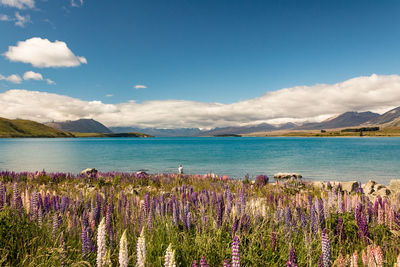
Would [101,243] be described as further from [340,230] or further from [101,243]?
[340,230]

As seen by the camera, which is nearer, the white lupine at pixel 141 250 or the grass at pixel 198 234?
the white lupine at pixel 141 250

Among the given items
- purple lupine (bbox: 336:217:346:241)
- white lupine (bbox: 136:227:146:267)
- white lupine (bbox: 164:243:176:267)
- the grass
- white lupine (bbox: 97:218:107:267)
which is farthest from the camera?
purple lupine (bbox: 336:217:346:241)

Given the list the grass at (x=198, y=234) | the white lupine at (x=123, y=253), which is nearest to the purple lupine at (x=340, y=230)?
the grass at (x=198, y=234)

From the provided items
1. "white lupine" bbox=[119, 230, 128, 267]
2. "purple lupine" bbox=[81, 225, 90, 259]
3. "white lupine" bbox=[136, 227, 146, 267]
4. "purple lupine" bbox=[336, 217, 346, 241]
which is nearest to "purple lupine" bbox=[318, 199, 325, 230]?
"purple lupine" bbox=[336, 217, 346, 241]

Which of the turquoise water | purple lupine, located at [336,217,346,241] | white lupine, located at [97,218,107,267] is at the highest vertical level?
white lupine, located at [97,218,107,267]

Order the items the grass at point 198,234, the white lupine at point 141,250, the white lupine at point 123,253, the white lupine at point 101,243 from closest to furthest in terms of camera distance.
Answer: the white lupine at point 123,253 < the white lupine at point 141,250 < the white lupine at point 101,243 < the grass at point 198,234

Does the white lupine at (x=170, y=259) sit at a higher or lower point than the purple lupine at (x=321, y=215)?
higher

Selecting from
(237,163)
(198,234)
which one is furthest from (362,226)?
(237,163)

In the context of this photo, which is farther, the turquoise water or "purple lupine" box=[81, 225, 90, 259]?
the turquoise water

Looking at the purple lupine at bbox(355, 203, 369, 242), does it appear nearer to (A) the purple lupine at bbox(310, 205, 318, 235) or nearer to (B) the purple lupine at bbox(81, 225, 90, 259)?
(A) the purple lupine at bbox(310, 205, 318, 235)

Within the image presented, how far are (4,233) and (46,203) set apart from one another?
1.34 meters

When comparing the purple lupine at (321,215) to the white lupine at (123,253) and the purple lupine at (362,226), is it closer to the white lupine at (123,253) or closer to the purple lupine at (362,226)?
the purple lupine at (362,226)

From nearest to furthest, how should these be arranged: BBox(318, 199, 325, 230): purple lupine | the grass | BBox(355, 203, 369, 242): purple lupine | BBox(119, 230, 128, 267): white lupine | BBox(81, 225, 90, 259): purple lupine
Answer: BBox(119, 230, 128, 267): white lupine → BBox(81, 225, 90, 259): purple lupine → the grass → BBox(355, 203, 369, 242): purple lupine → BBox(318, 199, 325, 230): purple lupine

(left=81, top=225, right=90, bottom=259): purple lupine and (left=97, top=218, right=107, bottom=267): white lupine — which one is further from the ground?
(left=97, top=218, right=107, bottom=267): white lupine
